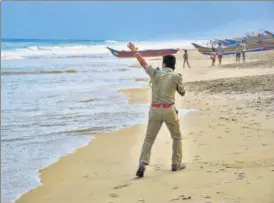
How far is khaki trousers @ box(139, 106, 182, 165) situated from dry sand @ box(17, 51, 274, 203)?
0.24m

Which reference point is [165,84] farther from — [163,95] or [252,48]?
[252,48]

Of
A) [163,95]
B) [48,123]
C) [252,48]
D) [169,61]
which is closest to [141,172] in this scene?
[163,95]

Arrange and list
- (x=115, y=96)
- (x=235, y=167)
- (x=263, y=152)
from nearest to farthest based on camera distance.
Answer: (x=235, y=167)
(x=263, y=152)
(x=115, y=96)

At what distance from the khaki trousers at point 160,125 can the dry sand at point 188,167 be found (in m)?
0.24

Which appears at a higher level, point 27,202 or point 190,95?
point 190,95

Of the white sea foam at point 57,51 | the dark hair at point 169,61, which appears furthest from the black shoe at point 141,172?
the white sea foam at point 57,51

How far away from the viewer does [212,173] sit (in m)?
6.39

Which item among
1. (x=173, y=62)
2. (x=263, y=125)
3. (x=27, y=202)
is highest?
(x=173, y=62)

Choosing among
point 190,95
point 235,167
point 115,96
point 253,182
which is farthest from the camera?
point 115,96

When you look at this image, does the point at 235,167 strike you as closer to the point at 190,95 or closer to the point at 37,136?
the point at 37,136

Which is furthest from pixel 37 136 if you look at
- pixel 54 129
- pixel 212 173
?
pixel 212 173

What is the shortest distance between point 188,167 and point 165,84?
46.8 inches

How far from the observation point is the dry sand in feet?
18.5

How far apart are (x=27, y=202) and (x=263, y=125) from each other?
202 inches
